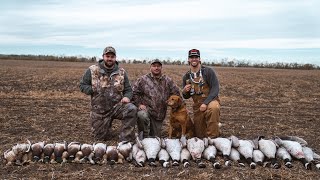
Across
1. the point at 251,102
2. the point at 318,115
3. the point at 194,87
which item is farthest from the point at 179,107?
the point at 251,102

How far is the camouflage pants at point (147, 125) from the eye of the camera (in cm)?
815

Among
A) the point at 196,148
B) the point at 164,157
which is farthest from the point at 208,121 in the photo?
the point at 164,157

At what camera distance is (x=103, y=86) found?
819 centimetres

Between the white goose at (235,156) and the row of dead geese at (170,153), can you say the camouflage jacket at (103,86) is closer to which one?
the row of dead geese at (170,153)

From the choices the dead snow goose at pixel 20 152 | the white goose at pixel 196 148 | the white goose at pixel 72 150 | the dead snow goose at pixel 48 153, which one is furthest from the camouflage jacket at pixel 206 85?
the dead snow goose at pixel 20 152

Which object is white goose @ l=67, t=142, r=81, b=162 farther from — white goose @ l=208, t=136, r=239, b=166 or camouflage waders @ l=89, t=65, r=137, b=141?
white goose @ l=208, t=136, r=239, b=166

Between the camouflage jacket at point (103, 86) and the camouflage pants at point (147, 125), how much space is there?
466 mm

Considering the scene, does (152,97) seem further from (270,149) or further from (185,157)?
(270,149)

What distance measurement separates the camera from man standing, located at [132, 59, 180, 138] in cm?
825

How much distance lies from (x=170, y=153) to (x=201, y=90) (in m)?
2.05

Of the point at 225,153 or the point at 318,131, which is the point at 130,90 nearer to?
the point at 225,153

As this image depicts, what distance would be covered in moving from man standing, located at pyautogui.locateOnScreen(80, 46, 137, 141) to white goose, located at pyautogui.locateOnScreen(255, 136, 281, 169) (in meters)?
2.67

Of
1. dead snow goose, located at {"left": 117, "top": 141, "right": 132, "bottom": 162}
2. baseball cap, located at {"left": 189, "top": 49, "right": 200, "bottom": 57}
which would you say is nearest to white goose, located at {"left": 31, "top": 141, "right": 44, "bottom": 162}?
dead snow goose, located at {"left": 117, "top": 141, "right": 132, "bottom": 162}

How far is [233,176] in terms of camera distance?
238 inches
